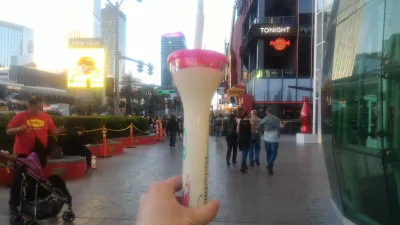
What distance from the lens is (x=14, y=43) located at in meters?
56.5

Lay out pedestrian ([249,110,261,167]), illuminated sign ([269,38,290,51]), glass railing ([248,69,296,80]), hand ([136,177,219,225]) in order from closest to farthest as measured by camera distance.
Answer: hand ([136,177,219,225]), pedestrian ([249,110,261,167]), glass railing ([248,69,296,80]), illuminated sign ([269,38,290,51])

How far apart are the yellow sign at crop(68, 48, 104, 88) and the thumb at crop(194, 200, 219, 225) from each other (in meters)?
28.3

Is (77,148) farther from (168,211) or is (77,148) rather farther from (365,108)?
(168,211)

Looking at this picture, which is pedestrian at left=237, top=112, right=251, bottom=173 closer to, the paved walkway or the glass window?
the paved walkway

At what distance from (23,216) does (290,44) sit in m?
32.1

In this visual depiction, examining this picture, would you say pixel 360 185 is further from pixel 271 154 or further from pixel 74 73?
pixel 74 73

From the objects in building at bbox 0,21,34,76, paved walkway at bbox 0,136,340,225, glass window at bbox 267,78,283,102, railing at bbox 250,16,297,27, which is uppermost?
building at bbox 0,21,34,76

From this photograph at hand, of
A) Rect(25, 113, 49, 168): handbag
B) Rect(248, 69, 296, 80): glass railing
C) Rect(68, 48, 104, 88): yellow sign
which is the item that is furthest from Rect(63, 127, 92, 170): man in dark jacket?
Rect(248, 69, 296, 80): glass railing

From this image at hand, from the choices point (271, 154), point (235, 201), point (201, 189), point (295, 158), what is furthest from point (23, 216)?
point (295, 158)

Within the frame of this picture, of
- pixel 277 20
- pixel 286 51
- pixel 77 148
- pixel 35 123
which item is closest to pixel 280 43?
pixel 286 51

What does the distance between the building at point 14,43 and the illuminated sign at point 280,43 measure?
3581 centimetres

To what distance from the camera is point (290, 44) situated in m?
34.6

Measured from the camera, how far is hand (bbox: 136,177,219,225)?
1.28 metres

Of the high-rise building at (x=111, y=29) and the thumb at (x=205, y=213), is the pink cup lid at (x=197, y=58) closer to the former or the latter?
the thumb at (x=205, y=213)
